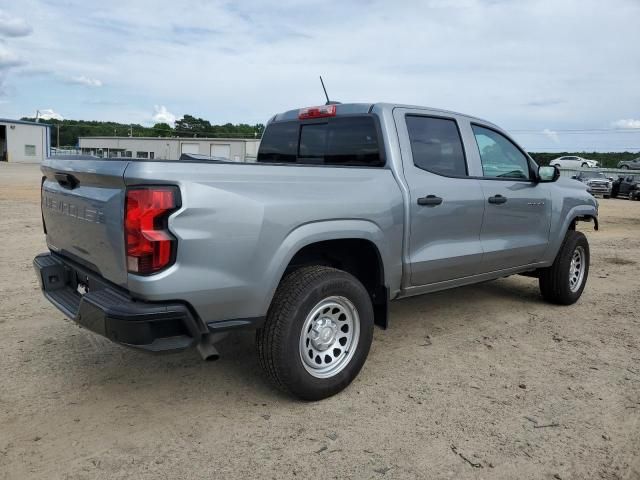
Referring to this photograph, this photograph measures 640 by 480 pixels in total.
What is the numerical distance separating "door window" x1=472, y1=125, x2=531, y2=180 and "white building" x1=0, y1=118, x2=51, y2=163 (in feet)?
176

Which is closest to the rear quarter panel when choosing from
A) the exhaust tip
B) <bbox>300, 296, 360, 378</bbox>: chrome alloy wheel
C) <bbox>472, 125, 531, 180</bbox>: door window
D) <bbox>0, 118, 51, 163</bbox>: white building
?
the exhaust tip

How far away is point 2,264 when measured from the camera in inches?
269

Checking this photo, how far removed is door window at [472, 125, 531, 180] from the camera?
4742 mm

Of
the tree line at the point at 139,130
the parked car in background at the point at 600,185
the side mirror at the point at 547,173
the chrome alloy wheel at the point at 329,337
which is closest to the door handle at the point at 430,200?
the chrome alloy wheel at the point at 329,337

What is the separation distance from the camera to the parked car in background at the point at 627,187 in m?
30.1

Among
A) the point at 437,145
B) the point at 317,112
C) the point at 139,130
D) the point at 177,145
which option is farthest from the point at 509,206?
the point at 139,130

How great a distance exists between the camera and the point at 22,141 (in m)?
51.6

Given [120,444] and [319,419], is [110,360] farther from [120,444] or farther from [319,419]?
[319,419]

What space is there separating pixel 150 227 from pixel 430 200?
2.13 meters

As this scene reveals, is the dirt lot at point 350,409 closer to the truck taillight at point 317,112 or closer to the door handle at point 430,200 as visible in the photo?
the door handle at point 430,200

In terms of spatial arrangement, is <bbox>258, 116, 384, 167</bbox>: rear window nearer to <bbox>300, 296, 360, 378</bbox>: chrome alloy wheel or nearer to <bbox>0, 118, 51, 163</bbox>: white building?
<bbox>300, 296, 360, 378</bbox>: chrome alloy wheel

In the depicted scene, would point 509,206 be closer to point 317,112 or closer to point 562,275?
point 562,275

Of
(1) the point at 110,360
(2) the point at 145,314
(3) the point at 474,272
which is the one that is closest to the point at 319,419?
(2) the point at 145,314

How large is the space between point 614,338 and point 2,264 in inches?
275
